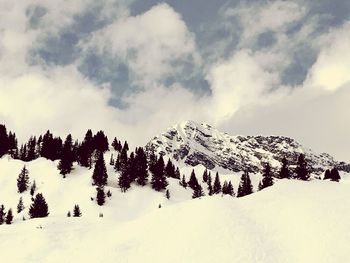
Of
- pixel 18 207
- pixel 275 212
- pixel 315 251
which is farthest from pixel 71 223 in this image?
pixel 18 207

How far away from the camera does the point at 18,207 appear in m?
99.6

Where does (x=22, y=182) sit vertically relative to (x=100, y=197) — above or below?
above

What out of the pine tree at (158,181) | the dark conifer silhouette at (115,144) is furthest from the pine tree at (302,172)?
the dark conifer silhouette at (115,144)

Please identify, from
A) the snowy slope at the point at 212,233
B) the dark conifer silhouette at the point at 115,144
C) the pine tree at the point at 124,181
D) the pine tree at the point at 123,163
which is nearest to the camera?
the snowy slope at the point at 212,233

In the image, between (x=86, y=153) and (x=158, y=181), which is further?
(x=86, y=153)

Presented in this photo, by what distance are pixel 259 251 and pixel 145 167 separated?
88370 mm

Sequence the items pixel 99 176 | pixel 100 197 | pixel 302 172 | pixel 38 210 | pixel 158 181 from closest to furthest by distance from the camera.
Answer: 1. pixel 38 210
2. pixel 100 197
3. pixel 99 176
4. pixel 302 172
5. pixel 158 181

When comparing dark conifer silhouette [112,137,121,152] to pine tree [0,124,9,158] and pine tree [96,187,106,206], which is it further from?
pine tree [96,187,106,206]

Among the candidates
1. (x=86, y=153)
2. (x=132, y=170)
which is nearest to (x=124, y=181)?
(x=132, y=170)

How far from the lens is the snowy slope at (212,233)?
112ft

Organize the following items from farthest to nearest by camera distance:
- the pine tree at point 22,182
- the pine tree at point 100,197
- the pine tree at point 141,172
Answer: the pine tree at point 141,172
the pine tree at point 22,182
the pine tree at point 100,197

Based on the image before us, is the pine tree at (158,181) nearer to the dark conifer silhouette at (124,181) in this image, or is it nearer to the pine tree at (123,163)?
the dark conifer silhouette at (124,181)

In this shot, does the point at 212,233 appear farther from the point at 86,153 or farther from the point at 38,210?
the point at 86,153

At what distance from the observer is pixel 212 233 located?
37562 millimetres
